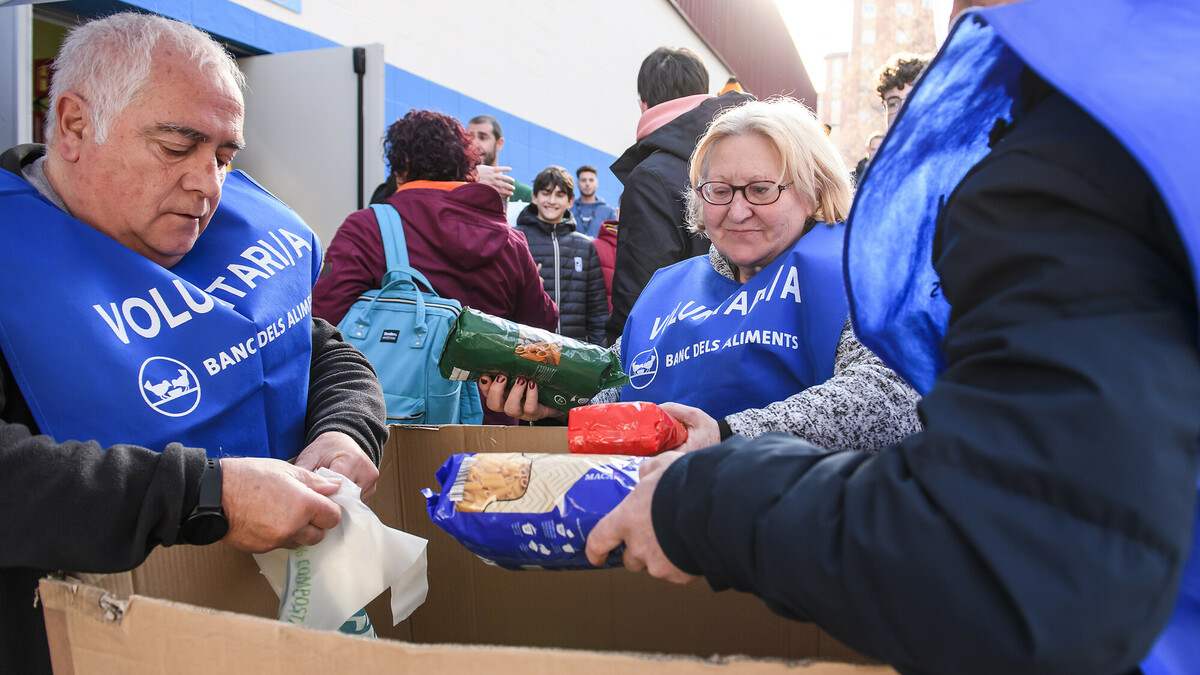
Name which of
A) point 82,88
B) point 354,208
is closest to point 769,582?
point 82,88

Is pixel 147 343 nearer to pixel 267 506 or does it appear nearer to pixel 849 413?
pixel 267 506

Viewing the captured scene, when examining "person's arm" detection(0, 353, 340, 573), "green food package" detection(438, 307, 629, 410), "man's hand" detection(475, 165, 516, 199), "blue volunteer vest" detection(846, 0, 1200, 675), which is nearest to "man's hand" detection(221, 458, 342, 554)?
"person's arm" detection(0, 353, 340, 573)

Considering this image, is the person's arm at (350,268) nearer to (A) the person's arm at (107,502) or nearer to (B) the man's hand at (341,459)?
(B) the man's hand at (341,459)

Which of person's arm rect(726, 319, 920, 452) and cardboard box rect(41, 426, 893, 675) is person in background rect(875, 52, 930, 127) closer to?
person's arm rect(726, 319, 920, 452)

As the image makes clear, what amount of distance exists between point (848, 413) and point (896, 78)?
134 inches

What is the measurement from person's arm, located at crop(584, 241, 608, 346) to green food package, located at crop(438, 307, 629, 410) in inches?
103

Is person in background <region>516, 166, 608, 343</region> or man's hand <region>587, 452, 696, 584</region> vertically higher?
man's hand <region>587, 452, 696, 584</region>

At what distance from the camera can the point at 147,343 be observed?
1.25m

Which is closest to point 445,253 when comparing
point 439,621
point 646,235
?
point 646,235

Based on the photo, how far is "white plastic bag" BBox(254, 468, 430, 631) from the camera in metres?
1.17

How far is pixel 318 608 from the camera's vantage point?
3.81 feet

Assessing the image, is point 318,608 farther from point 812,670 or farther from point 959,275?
point 959,275

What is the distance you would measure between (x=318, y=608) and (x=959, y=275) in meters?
0.99

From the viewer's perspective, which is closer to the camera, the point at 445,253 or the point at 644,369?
the point at 644,369
